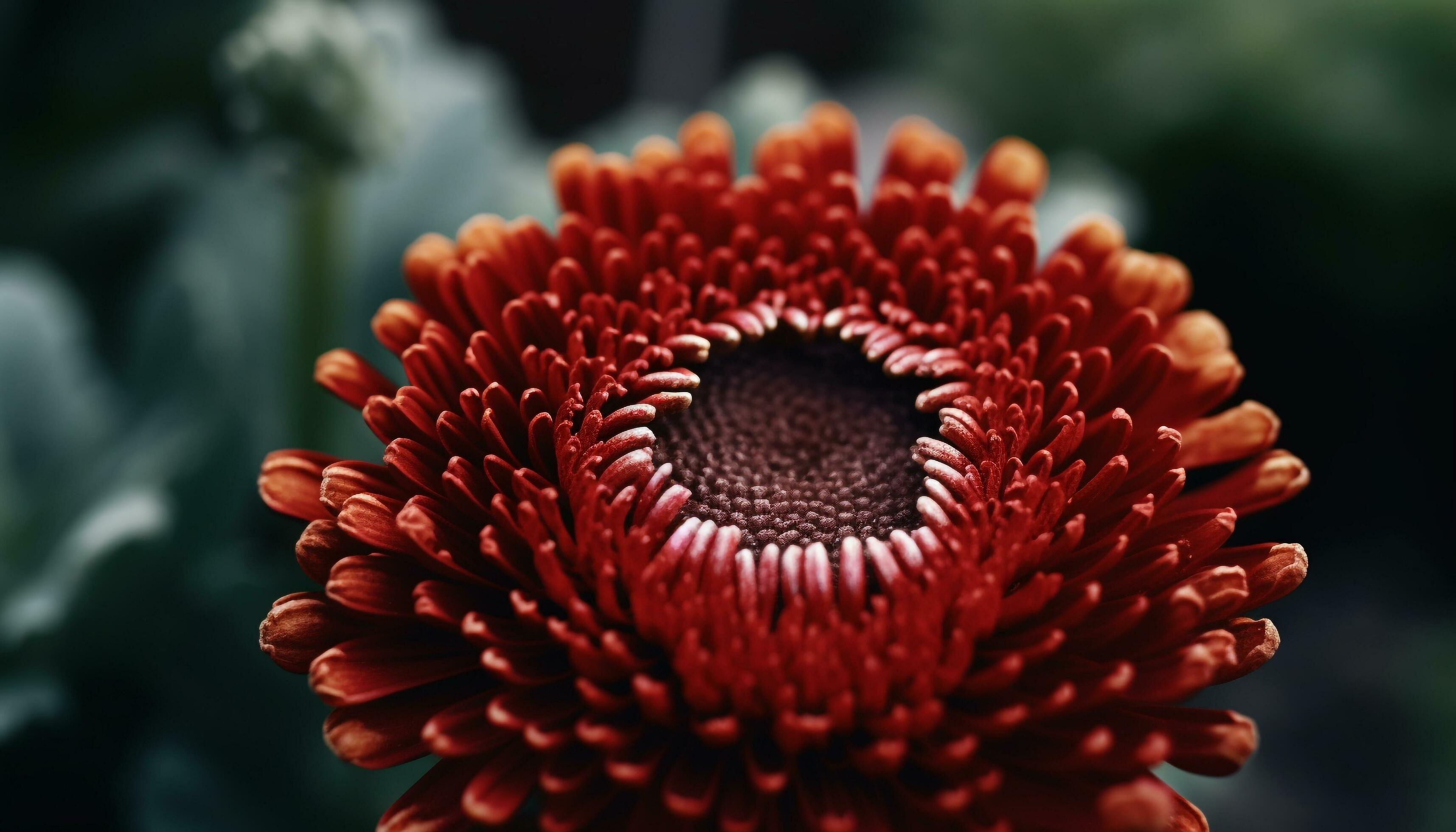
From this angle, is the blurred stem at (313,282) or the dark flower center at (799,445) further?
the blurred stem at (313,282)

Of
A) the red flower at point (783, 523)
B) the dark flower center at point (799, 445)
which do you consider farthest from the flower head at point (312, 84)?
the dark flower center at point (799, 445)

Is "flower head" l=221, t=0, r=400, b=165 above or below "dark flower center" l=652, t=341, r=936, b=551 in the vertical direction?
above

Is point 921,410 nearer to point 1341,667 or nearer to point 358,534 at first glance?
point 358,534

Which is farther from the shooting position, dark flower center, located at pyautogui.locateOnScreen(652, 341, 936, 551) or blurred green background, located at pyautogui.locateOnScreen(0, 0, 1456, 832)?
blurred green background, located at pyautogui.locateOnScreen(0, 0, 1456, 832)

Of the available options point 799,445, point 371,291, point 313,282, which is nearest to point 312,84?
point 313,282

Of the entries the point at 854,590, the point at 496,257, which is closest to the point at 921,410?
the point at 854,590

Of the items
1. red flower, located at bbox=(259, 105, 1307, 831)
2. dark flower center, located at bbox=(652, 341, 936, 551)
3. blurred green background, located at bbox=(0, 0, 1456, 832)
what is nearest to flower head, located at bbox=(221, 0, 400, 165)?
blurred green background, located at bbox=(0, 0, 1456, 832)

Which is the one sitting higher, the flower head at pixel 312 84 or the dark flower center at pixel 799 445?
the flower head at pixel 312 84

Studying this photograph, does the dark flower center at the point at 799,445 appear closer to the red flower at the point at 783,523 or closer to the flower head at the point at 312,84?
the red flower at the point at 783,523

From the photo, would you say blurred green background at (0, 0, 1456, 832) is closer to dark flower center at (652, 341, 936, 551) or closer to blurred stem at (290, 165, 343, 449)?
blurred stem at (290, 165, 343, 449)
